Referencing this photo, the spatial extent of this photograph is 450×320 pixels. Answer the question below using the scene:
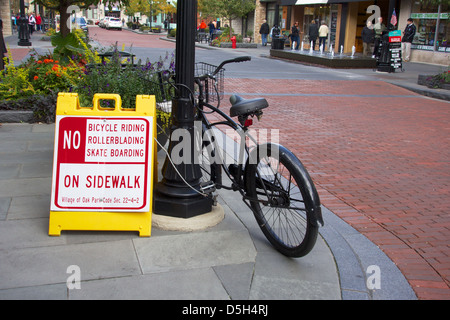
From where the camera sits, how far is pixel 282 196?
3.71 m

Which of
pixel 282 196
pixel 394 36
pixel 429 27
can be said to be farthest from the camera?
pixel 429 27

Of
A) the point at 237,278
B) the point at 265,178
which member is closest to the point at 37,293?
the point at 237,278

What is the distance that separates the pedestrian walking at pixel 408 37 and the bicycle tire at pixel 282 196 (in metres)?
19.6

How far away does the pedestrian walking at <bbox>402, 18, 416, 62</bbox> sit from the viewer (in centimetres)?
2121

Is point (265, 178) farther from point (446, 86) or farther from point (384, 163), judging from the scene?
point (446, 86)

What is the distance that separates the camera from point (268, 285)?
3.32m

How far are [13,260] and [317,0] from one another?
30.7m

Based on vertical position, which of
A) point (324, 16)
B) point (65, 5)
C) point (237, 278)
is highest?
point (324, 16)

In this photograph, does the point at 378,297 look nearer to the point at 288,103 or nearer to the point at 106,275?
the point at 106,275

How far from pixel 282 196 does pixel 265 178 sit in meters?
0.22

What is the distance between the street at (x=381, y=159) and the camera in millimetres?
4129

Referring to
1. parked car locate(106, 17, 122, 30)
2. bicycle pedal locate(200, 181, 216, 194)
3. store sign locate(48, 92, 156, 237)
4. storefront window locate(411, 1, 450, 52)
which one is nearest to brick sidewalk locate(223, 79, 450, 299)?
bicycle pedal locate(200, 181, 216, 194)

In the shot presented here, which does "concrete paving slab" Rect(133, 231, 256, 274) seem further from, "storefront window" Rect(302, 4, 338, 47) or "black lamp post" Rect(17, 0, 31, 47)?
"storefront window" Rect(302, 4, 338, 47)

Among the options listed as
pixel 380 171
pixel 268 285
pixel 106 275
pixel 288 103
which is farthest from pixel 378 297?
pixel 288 103
